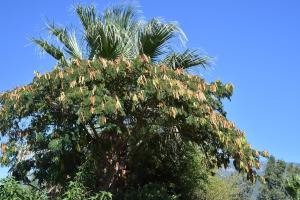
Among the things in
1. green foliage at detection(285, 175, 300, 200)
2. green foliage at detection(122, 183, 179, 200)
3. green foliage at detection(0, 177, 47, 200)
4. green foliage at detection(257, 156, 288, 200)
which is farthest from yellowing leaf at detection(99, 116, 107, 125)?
green foliage at detection(257, 156, 288, 200)

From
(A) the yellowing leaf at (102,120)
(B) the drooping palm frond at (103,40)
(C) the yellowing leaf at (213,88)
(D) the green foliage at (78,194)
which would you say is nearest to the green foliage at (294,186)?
(C) the yellowing leaf at (213,88)

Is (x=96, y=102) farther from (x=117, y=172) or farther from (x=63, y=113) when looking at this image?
(x=117, y=172)

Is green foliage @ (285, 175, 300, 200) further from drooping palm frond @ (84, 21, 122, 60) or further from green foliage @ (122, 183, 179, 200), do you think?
drooping palm frond @ (84, 21, 122, 60)

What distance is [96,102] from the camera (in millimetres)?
10852

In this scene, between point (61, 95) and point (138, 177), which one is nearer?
point (61, 95)

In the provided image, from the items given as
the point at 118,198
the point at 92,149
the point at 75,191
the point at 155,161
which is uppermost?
the point at 155,161

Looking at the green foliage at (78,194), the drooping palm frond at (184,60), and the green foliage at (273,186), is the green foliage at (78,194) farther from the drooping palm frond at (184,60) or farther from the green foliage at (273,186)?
the green foliage at (273,186)

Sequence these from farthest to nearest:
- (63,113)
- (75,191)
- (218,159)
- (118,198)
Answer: (118,198) < (218,159) < (63,113) < (75,191)

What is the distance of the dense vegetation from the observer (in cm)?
1123

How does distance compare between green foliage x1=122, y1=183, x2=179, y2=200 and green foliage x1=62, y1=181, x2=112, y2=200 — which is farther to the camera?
green foliage x1=122, y1=183, x2=179, y2=200

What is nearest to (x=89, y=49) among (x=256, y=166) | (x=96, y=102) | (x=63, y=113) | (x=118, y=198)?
(x=63, y=113)

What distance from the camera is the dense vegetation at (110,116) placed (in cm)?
1123

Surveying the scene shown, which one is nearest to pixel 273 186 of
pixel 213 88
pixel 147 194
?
pixel 147 194

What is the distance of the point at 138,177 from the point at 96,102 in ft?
19.7
